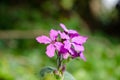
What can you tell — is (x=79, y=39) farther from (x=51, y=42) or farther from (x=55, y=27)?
(x=55, y=27)

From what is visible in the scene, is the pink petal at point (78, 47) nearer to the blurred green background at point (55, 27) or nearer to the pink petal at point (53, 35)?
the pink petal at point (53, 35)

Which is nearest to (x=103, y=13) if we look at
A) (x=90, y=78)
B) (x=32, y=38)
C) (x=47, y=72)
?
(x=32, y=38)

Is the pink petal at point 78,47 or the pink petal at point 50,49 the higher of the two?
the pink petal at point 78,47

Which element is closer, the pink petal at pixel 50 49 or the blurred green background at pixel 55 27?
the pink petal at pixel 50 49

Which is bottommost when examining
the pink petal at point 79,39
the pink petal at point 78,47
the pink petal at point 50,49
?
the pink petal at point 50,49

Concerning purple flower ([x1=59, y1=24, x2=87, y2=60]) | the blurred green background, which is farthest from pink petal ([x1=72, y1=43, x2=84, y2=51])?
the blurred green background

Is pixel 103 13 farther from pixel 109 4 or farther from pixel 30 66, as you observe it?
pixel 30 66

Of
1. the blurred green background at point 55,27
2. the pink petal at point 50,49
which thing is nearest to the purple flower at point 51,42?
the pink petal at point 50,49

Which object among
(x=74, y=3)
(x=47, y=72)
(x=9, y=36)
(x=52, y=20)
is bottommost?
(x=47, y=72)
